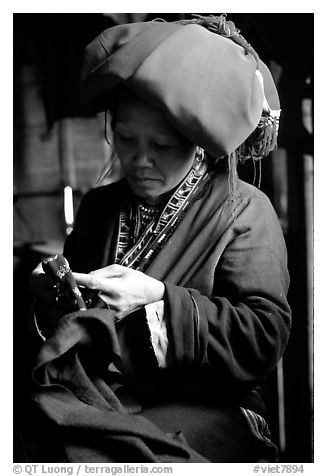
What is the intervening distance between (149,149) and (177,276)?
0.19 metres

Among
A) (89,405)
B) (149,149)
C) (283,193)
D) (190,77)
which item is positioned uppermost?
(190,77)

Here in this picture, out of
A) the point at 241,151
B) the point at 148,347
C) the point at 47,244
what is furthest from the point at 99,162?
the point at 148,347

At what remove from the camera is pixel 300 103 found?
1.19 m

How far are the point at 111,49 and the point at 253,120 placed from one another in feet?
0.77

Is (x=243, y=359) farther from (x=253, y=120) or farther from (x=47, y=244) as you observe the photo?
(x=47, y=244)

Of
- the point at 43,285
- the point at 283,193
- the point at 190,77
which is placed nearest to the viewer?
the point at 190,77

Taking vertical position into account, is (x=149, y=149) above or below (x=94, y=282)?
above

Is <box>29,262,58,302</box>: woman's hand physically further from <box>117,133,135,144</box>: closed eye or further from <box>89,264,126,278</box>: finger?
<box>117,133,135,144</box>: closed eye

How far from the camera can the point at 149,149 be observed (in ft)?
3.52

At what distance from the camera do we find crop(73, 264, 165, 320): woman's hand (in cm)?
104

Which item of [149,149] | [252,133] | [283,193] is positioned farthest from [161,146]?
[283,193]

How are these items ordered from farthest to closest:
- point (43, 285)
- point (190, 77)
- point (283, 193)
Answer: point (283, 193)
point (43, 285)
point (190, 77)

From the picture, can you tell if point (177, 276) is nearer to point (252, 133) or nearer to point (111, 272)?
point (111, 272)

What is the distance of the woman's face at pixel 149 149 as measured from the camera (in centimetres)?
106
